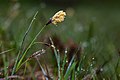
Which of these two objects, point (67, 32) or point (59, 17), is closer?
point (59, 17)

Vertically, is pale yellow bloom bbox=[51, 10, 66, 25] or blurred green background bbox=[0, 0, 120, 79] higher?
pale yellow bloom bbox=[51, 10, 66, 25]

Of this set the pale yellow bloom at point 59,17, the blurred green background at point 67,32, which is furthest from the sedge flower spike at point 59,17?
the blurred green background at point 67,32

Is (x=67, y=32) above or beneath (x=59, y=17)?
beneath

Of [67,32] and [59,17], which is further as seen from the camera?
[67,32]

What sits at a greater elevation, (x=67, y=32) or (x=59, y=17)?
(x=59, y=17)

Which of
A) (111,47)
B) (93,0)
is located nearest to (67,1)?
(93,0)

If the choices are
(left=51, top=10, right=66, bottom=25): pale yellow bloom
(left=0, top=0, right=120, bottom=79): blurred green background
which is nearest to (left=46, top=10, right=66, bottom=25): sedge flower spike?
(left=51, top=10, right=66, bottom=25): pale yellow bloom

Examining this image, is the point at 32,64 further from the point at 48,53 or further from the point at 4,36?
the point at 4,36

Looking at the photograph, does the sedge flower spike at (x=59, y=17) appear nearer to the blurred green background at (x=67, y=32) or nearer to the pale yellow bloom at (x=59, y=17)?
the pale yellow bloom at (x=59, y=17)

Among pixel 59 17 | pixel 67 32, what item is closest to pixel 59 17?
pixel 59 17

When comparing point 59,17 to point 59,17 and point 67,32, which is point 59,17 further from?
point 67,32

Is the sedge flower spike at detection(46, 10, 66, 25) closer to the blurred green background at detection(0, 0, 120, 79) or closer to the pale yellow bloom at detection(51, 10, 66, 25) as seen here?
the pale yellow bloom at detection(51, 10, 66, 25)
